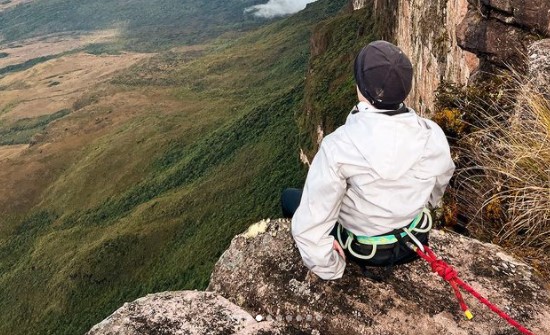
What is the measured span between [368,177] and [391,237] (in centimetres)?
93

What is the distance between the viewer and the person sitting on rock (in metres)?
4.41

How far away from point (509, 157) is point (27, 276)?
362ft

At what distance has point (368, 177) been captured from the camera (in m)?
4.50

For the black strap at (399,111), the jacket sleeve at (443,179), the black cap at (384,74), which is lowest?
the jacket sleeve at (443,179)

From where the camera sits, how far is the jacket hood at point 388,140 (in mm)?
4391

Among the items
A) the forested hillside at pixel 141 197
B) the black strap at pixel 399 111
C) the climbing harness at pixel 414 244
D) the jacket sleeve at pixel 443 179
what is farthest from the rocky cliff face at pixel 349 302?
the forested hillside at pixel 141 197

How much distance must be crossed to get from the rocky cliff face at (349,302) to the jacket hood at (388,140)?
5.90 feet

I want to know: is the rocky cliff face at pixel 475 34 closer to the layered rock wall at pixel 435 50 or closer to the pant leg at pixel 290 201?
the layered rock wall at pixel 435 50

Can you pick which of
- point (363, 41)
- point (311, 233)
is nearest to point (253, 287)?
point (311, 233)

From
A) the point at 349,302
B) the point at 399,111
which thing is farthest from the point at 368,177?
the point at 349,302

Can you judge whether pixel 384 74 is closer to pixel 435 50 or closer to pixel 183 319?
pixel 183 319

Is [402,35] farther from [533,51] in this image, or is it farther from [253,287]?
[253,287]

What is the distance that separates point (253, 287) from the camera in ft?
19.5

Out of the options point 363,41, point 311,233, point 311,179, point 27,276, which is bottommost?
point 27,276
